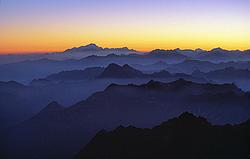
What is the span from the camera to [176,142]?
17212cm

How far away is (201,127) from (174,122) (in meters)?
12.5

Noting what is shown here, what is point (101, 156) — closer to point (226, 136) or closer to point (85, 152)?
point (85, 152)

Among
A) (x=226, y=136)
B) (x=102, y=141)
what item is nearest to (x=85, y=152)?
(x=102, y=141)

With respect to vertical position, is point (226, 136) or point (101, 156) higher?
point (226, 136)

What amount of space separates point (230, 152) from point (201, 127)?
22.6m

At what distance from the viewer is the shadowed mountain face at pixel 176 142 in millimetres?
164087

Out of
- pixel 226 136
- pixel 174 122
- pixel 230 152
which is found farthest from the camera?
pixel 174 122

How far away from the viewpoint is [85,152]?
186 meters

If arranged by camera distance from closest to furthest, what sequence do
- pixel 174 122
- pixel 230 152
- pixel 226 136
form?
pixel 230 152
pixel 226 136
pixel 174 122

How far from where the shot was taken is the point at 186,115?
18412cm

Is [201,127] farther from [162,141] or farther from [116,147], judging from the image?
[116,147]

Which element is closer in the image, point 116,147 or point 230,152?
point 230,152

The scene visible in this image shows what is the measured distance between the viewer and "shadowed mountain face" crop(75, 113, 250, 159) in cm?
16409

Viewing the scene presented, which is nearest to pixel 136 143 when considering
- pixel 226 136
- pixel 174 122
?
pixel 174 122
